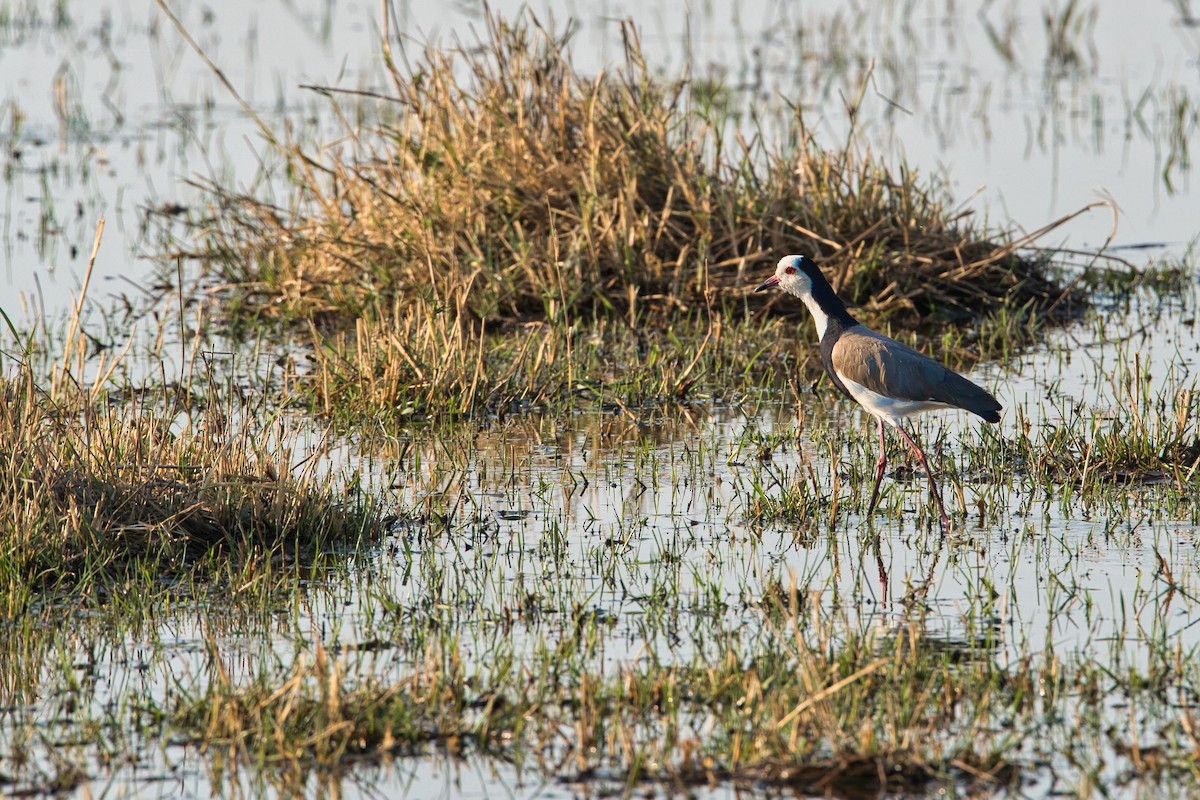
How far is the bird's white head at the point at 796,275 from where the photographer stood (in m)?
7.88

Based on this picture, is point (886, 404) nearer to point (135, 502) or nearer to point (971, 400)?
point (971, 400)

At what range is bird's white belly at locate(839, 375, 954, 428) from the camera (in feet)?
23.5

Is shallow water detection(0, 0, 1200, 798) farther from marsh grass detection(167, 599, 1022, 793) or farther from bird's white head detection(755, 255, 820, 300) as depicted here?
bird's white head detection(755, 255, 820, 300)

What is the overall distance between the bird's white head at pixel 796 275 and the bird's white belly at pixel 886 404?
2.35ft

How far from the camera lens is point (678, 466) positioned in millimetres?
7629

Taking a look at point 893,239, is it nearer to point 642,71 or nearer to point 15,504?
point 642,71

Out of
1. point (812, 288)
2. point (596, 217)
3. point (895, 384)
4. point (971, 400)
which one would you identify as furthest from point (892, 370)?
point (596, 217)

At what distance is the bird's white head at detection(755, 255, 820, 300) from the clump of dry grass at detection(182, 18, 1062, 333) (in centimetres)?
176

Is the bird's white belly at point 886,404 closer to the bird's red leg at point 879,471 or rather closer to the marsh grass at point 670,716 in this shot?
the bird's red leg at point 879,471

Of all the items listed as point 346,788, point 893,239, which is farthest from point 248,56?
Answer: point 346,788

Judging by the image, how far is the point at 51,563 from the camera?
19.5 feet

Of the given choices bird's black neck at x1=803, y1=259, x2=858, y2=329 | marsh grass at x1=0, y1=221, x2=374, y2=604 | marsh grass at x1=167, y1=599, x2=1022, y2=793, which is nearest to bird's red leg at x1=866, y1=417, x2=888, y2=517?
bird's black neck at x1=803, y1=259, x2=858, y2=329

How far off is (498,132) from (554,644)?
520cm

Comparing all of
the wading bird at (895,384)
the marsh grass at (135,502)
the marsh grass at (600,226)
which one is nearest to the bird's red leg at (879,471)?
the wading bird at (895,384)
